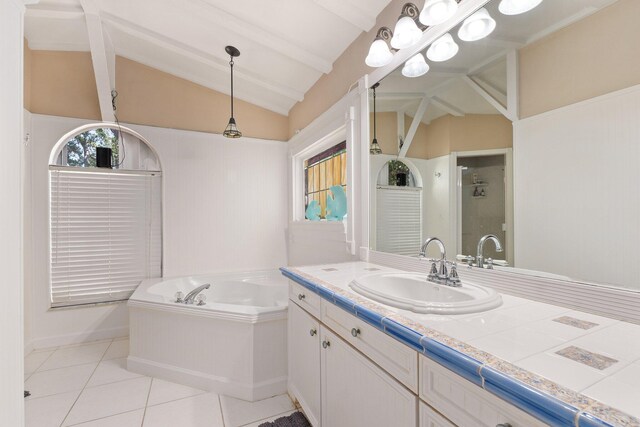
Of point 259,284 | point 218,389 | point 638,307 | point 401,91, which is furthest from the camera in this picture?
point 259,284

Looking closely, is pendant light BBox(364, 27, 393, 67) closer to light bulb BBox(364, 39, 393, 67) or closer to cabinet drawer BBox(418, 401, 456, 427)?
light bulb BBox(364, 39, 393, 67)

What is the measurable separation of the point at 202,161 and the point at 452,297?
2.99 metres

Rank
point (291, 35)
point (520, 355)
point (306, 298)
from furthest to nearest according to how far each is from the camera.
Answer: point (291, 35)
point (306, 298)
point (520, 355)

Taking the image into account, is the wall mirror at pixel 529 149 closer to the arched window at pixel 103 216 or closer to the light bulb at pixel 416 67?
the light bulb at pixel 416 67

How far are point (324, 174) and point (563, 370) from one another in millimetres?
2652

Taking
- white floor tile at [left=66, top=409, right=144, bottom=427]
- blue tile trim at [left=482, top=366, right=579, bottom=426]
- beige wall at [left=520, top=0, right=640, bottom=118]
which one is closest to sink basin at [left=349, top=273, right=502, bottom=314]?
blue tile trim at [left=482, top=366, right=579, bottom=426]

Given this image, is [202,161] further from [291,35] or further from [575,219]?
[575,219]

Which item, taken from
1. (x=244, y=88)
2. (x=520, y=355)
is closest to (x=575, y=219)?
(x=520, y=355)

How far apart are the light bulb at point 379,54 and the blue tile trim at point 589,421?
5.98 feet

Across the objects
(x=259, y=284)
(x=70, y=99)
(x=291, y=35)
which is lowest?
(x=259, y=284)

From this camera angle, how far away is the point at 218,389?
6.70 feet

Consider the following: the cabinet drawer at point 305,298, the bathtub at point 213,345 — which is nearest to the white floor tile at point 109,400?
the bathtub at point 213,345

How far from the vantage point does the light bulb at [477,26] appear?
1.26 m

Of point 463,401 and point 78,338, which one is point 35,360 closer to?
point 78,338
